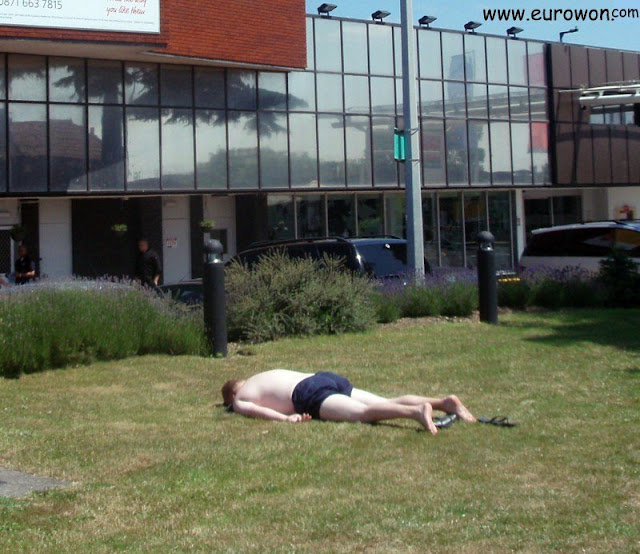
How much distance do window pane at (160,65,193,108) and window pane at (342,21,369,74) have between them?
17.9 ft

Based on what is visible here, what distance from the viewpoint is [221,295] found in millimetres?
12477

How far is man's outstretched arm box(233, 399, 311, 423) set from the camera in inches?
313

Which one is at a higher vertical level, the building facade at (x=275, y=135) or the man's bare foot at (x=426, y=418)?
the building facade at (x=275, y=135)

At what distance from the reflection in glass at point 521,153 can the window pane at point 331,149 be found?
24.1ft

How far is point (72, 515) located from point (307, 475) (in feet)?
5.06

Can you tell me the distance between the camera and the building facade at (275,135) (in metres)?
25.3

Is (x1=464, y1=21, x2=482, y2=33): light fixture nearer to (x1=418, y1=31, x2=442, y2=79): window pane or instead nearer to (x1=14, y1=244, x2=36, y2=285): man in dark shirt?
(x1=418, y1=31, x2=442, y2=79): window pane

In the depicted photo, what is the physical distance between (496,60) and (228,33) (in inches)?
428

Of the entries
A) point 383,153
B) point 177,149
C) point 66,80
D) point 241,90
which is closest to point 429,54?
point 383,153

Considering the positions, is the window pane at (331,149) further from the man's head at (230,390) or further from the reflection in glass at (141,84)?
the man's head at (230,390)

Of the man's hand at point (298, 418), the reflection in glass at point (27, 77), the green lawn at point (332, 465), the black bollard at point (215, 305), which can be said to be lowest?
the green lawn at point (332, 465)

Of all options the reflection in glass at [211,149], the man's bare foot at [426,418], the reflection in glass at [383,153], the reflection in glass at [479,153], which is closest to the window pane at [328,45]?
the reflection in glass at [383,153]

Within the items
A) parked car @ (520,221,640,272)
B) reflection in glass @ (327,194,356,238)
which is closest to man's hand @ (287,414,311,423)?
parked car @ (520,221,640,272)

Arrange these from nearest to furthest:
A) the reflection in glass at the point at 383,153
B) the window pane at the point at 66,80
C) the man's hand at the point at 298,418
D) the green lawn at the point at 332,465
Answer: the green lawn at the point at 332,465 < the man's hand at the point at 298,418 < the window pane at the point at 66,80 < the reflection in glass at the point at 383,153
